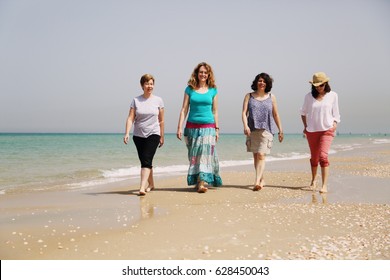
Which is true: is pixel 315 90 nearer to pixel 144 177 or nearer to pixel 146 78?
pixel 146 78

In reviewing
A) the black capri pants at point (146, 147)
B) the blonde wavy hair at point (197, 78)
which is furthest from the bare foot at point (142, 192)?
the blonde wavy hair at point (197, 78)

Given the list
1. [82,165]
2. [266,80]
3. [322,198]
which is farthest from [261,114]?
[82,165]

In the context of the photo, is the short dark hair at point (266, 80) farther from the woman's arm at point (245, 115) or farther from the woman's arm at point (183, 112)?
the woman's arm at point (183, 112)

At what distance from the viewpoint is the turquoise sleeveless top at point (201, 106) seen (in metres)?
6.11

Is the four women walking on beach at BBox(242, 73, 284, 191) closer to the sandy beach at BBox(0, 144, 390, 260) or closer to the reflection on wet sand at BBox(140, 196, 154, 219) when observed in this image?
the sandy beach at BBox(0, 144, 390, 260)

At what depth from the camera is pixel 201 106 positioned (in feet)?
20.1

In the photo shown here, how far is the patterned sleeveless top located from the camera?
6.54m

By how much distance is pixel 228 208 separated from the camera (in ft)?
16.0

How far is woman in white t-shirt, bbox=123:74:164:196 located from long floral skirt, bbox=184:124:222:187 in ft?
1.86

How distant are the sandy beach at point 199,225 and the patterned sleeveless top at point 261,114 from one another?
1119 millimetres

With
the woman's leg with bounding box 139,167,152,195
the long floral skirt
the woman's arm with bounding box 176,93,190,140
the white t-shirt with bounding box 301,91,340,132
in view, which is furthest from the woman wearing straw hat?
the woman's leg with bounding box 139,167,152,195

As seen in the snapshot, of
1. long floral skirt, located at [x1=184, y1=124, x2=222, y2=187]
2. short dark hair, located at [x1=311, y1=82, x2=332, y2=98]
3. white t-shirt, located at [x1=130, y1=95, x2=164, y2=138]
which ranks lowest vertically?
long floral skirt, located at [x1=184, y1=124, x2=222, y2=187]

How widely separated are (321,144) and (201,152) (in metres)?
2.02
